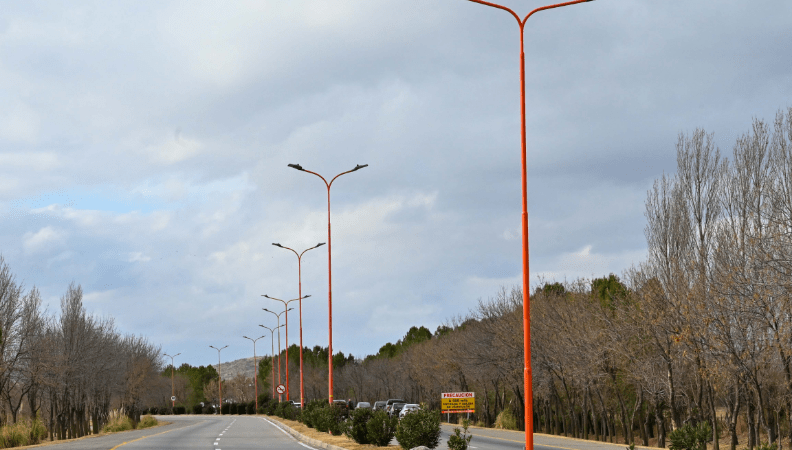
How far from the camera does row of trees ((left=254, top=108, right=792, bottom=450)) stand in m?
26.2

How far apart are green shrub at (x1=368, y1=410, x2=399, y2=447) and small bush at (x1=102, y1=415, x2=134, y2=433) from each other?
45.1m

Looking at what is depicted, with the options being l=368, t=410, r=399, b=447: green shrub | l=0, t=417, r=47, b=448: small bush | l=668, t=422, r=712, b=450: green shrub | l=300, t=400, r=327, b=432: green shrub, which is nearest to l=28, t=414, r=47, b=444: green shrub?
l=0, t=417, r=47, b=448: small bush

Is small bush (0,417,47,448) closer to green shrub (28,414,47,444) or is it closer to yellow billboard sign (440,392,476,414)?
green shrub (28,414,47,444)

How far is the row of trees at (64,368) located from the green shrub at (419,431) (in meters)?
29.5

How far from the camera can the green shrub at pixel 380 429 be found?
2578cm

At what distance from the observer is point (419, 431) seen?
72.6 ft

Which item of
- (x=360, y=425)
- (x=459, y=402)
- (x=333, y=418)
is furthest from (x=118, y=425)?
(x=360, y=425)

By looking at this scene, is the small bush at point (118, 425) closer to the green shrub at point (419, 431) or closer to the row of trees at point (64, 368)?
the row of trees at point (64, 368)

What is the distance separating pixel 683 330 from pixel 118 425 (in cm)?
5186

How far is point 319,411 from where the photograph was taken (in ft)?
125

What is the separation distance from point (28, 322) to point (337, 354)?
108155 mm

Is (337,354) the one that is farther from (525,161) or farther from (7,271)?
(525,161)

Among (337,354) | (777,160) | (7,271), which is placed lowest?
(337,354)

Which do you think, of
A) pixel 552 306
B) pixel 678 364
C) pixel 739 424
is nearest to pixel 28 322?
pixel 552 306
